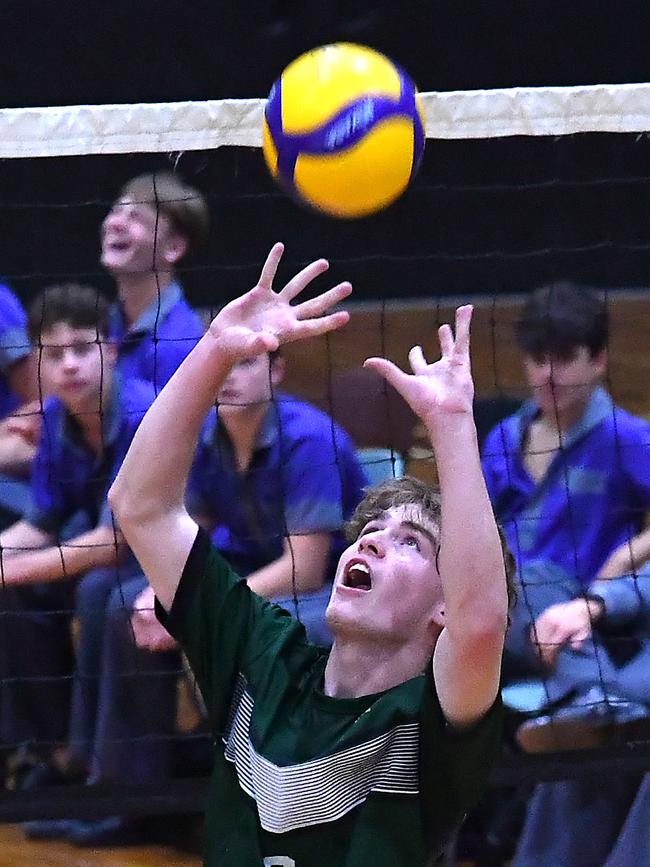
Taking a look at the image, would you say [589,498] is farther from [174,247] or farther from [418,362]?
[418,362]

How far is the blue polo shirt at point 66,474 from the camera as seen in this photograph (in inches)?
136

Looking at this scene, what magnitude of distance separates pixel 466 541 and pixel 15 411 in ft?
7.36

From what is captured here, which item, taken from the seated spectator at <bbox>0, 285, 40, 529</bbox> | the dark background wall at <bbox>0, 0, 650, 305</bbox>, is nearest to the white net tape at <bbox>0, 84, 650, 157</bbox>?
the seated spectator at <bbox>0, 285, 40, 529</bbox>

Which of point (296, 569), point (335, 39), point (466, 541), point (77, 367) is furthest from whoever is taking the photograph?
point (335, 39)

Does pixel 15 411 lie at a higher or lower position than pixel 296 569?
higher

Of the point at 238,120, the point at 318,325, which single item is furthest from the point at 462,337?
the point at 238,120

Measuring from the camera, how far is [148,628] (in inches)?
128

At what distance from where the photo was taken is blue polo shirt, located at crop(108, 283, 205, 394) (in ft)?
11.1

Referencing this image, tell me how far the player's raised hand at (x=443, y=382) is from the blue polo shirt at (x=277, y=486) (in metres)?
1.47

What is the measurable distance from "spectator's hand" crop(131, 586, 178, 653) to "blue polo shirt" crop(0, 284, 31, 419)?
730mm

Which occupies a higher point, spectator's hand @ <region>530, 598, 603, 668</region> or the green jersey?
the green jersey

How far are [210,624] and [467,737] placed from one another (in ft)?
1.33

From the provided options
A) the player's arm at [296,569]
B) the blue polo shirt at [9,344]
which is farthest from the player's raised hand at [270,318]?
the blue polo shirt at [9,344]

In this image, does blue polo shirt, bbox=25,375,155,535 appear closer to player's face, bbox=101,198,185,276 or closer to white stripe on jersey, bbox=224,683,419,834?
player's face, bbox=101,198,185,276
